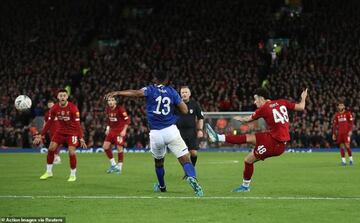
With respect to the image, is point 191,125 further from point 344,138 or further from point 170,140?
point 344,138

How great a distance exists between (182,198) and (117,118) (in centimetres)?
978

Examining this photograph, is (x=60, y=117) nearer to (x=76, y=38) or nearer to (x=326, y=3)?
(x=76, y=38)

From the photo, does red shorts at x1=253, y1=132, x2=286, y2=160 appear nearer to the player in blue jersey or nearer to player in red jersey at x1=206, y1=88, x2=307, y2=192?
player in red jersey at x1=206, y1=88, x2=307, y2=192

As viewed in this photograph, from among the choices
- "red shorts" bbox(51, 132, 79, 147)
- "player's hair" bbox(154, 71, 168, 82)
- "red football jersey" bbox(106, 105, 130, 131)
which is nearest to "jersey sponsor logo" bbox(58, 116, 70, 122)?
"red shorts" bbox(51, 132, 79, 147)

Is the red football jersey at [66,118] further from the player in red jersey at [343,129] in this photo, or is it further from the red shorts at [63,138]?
the player in red jersey at [343,129]

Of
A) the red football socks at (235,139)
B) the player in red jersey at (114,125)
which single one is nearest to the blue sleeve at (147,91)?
the red football socks at (235,139)

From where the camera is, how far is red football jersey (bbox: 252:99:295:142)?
1490 cm

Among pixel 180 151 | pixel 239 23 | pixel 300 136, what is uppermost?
pixel 239 23

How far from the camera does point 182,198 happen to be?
13.8 m

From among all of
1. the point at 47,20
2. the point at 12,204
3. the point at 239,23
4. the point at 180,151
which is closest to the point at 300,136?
the point at 239,23

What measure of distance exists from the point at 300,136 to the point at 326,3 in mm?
15386

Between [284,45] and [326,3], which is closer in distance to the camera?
[284,45]

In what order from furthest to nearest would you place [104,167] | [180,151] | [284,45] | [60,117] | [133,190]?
[284,45], [104,167], [60,117], [133,190], [180,151]

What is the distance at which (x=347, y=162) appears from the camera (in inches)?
1098
